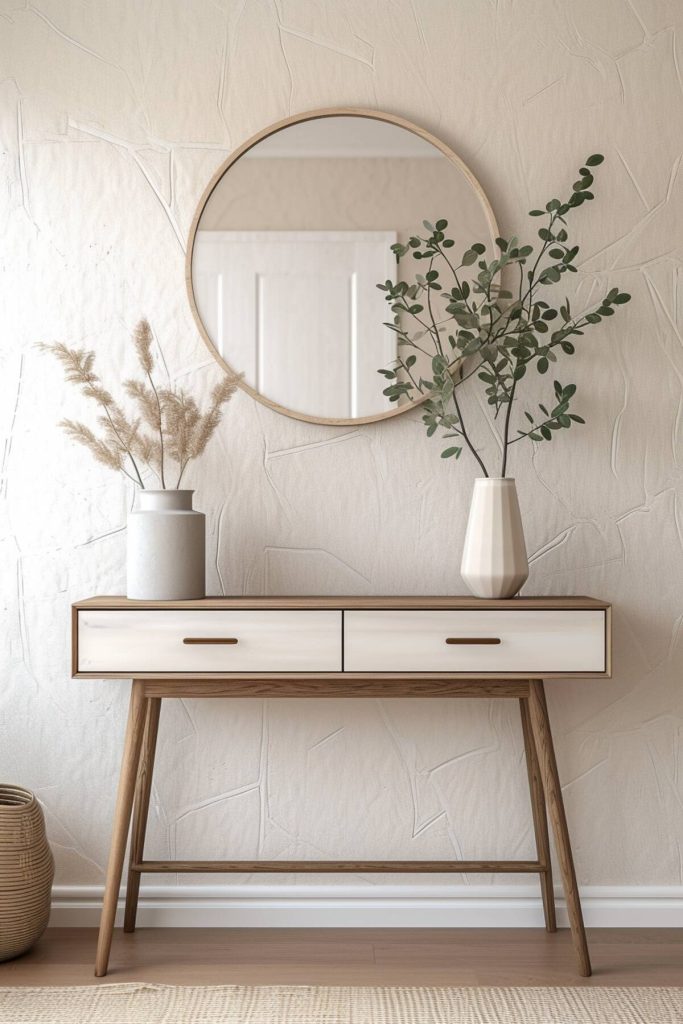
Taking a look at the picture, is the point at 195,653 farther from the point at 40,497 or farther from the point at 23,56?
the point at 23,56

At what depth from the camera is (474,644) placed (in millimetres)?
1924

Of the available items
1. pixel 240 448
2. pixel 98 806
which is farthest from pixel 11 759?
pixel 240 448

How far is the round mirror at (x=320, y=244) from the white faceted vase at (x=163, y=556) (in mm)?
419

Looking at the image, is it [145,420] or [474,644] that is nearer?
[474,644]

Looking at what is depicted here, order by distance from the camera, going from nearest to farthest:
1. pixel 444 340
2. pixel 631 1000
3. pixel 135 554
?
1. pixel 631 1000
2. pixel 135 554
3. pixel 444 340

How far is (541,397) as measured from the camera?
2.26 metres

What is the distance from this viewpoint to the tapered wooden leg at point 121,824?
192cm

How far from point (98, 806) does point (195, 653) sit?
64 centimetres

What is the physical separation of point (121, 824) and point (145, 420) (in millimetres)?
933

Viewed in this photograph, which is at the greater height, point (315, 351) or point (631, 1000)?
point (315, 351)

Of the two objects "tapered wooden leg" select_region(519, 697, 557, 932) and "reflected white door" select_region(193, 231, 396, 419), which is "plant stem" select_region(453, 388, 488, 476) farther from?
"tapered wooden leg" select_region(519, 697, 557, 932)

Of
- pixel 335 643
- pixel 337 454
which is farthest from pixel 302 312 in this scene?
pixel 335 643

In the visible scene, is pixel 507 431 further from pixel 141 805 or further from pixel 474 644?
pixel 141 805

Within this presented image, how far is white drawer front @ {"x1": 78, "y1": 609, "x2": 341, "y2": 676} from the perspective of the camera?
1.92 metres
